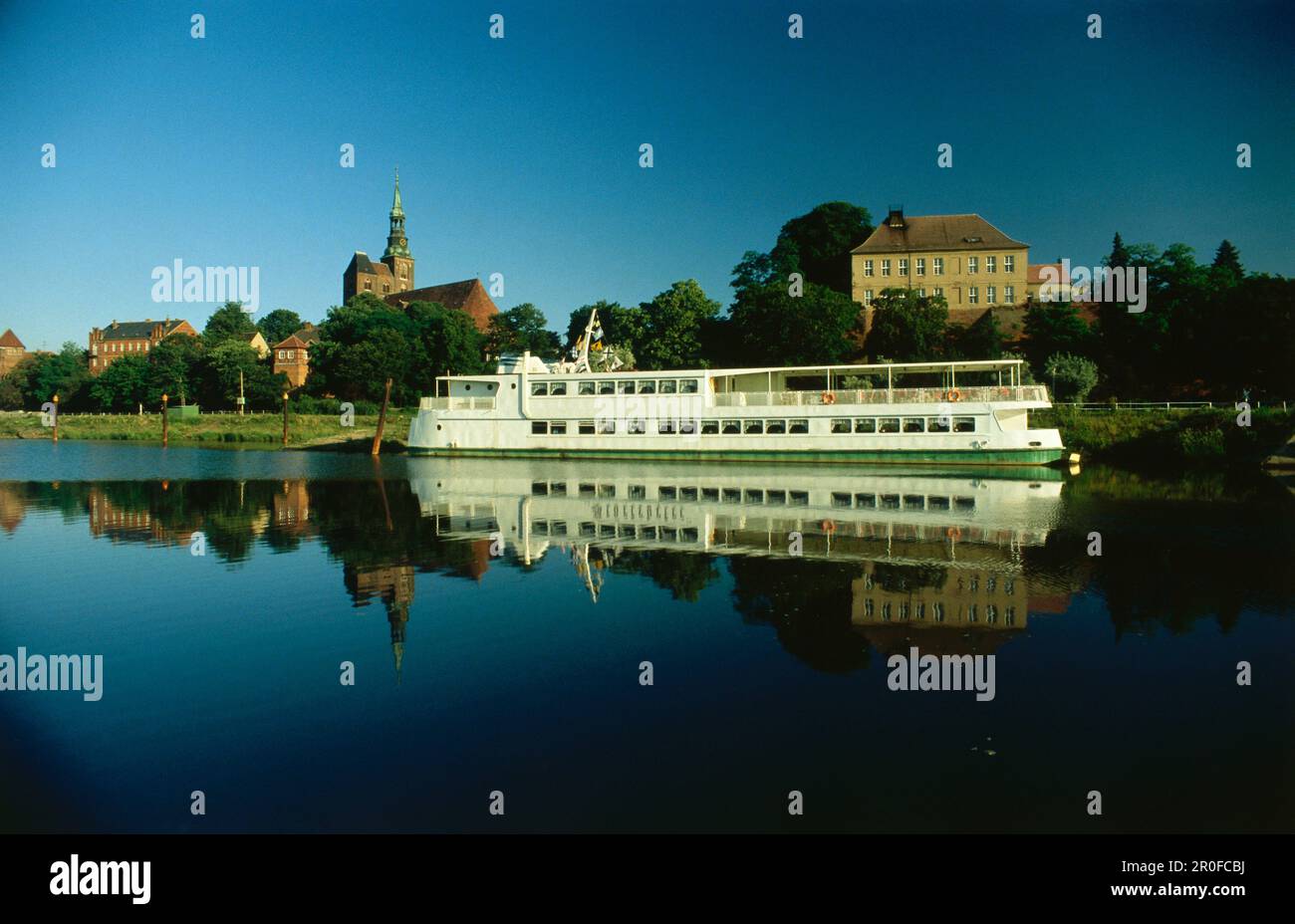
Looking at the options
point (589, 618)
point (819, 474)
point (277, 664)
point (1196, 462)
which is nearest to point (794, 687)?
point (589, 618)

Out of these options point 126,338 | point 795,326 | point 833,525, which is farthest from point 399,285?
point 833,525

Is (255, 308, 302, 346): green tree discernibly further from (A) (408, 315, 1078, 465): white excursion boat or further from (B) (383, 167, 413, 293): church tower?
(A) (408, 315, 1078, 465): white excursion boat

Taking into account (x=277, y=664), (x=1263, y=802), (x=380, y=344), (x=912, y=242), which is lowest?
(x=1263, y=802)

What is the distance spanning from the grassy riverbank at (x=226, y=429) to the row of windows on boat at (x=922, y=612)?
5286 cm

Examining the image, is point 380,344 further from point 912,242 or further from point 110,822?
point 110,822

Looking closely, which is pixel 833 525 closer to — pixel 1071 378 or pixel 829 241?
pixel 1071 378

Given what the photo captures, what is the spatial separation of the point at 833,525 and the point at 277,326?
139714mm

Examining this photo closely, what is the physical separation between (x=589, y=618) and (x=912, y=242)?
75077 mm

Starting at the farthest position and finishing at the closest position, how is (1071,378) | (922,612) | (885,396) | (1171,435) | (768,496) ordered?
(1071,378) < (1171,435) < (885,396) < (768,496) < (922,612)

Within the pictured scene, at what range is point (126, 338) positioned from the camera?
141750mm

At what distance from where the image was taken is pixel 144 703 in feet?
30.8

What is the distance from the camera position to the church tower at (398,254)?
152 metres

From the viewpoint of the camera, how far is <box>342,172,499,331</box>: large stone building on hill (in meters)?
128

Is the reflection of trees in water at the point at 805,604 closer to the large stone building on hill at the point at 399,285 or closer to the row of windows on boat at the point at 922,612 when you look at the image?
the row of windows on boat at the point at 922,612
